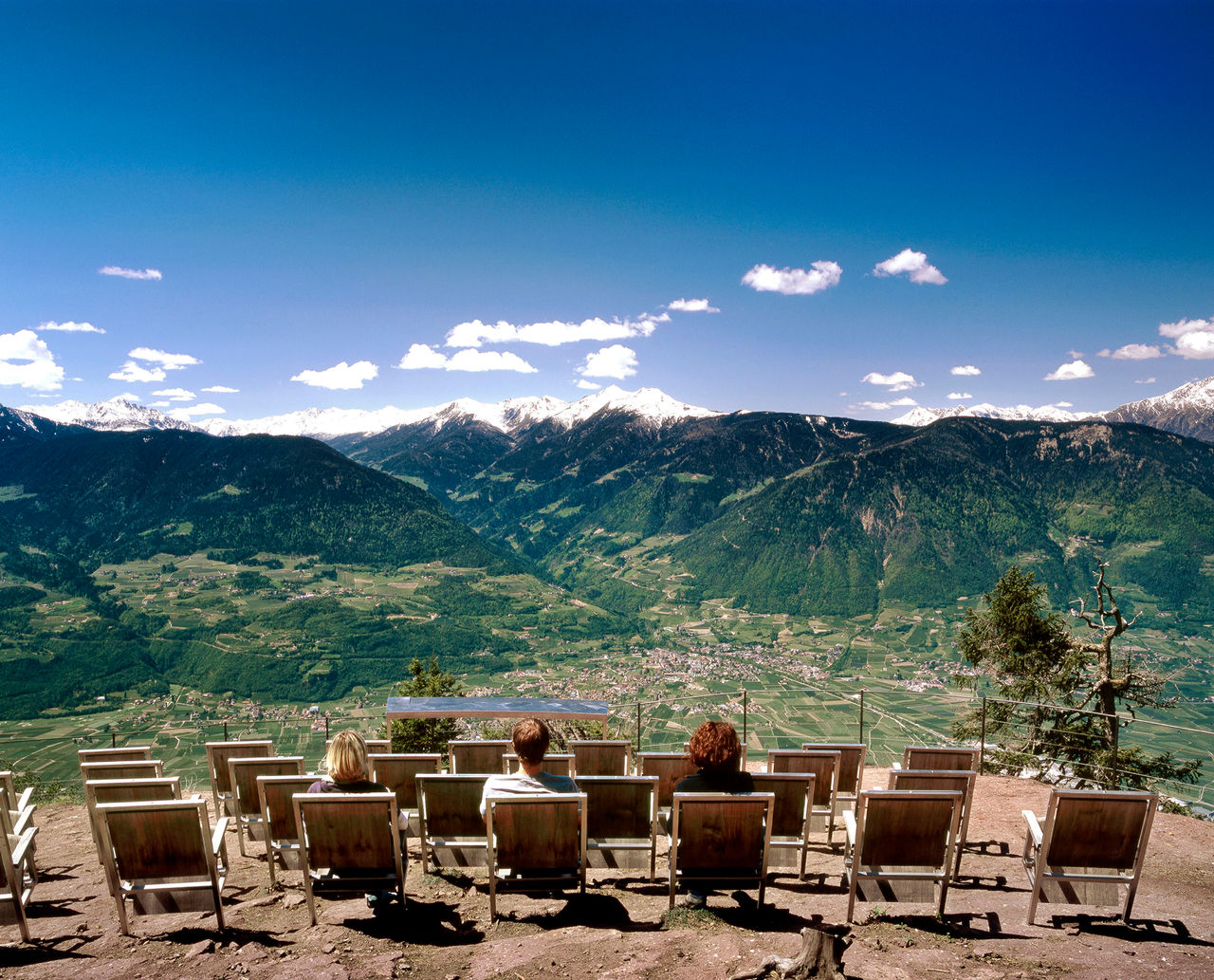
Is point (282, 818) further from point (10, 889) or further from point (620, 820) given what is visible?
point (620, 820)

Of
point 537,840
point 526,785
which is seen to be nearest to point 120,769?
point 526,785

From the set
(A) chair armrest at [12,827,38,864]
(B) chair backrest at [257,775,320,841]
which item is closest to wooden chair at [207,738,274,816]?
(B) chair backrest at [257,775,320,841]

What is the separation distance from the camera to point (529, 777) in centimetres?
472

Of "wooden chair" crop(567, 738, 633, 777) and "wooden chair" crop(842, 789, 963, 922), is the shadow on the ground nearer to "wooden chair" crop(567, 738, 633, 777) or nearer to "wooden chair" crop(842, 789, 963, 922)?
"wooden chair" crop(842, 789, 963, 922)

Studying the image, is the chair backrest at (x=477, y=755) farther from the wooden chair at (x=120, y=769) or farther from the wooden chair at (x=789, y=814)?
the wooden chair at (x=120, y=769)

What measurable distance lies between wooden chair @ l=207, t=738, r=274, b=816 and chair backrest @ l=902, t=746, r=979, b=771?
6769 millimetres

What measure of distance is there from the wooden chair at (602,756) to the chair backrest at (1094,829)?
3.59 m

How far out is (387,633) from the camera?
6088 inches

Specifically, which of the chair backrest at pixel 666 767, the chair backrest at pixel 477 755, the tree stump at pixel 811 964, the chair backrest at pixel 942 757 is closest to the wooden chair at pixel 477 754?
the chair backrest at pixel 477 755

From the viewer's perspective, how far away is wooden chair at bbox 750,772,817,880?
199 inches

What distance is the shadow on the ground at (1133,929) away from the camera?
423cm

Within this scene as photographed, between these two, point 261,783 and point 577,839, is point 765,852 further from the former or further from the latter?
point 261,783

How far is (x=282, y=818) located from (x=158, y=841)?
1.21m

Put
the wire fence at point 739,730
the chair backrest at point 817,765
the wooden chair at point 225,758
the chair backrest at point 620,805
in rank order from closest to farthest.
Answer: the chair backrest at point 620,805 → the chair backrest at point 817,765 → the wooden chair at point 225,758 → the wire fence at point 739,730
